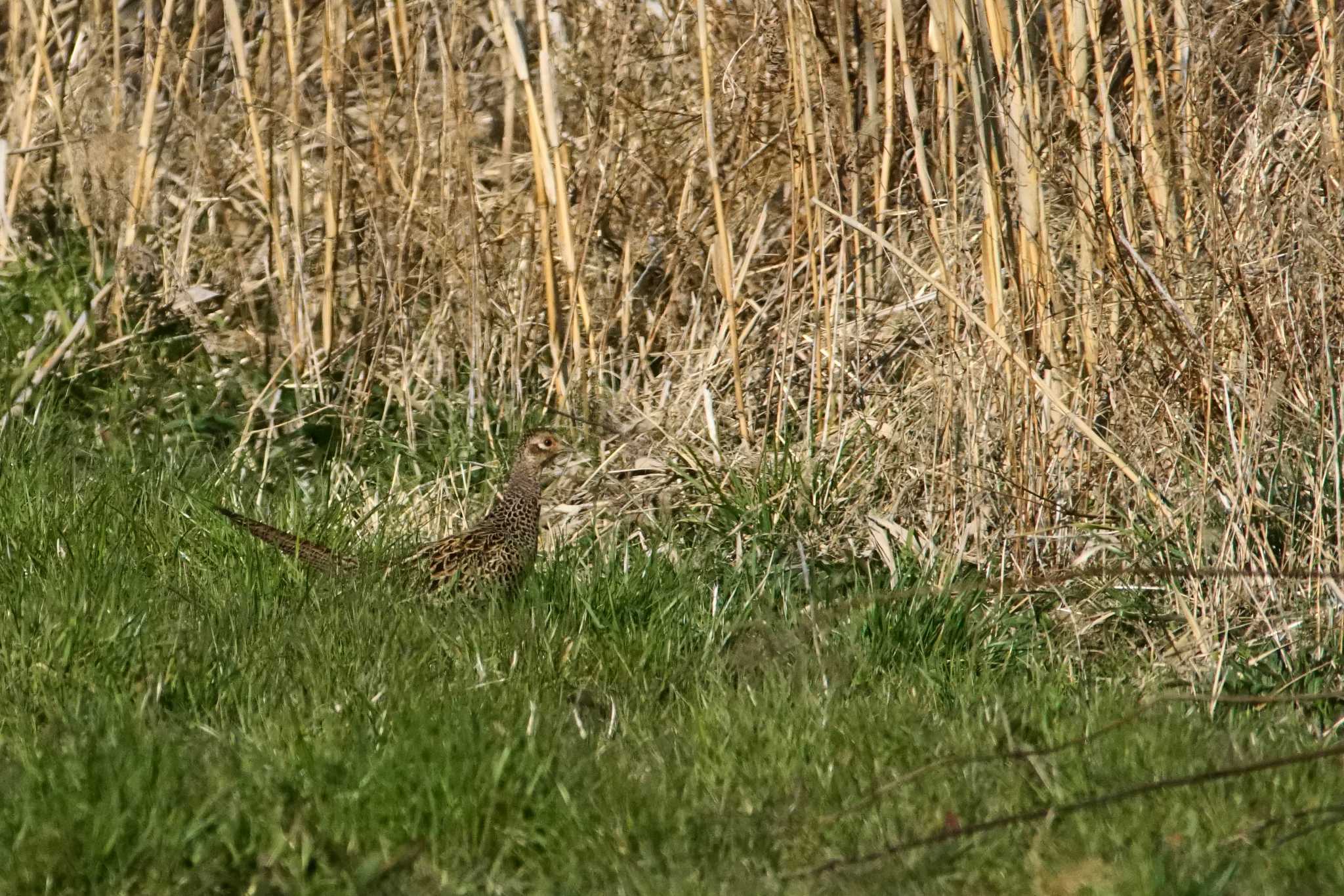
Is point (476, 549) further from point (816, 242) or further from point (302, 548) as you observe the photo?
point (816, 242)

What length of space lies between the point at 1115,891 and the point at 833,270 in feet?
11.0

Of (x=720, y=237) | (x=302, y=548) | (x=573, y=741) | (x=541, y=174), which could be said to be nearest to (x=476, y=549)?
(x=302, y=548)

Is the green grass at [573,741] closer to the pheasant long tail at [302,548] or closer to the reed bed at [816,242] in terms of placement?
the pheasant long tail at [302,548]

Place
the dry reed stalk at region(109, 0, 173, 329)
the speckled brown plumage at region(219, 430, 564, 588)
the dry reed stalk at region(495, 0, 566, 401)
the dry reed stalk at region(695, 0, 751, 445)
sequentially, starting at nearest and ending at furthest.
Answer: the speckled brown plumage at region(219, 430, 564, 588)
the dry reed stalk at region(695, 0, 751, 445)
the dry reed stalk at region(495, 0, 566, 401)
the dry reed stalk at region(109, 0, 173, 329)

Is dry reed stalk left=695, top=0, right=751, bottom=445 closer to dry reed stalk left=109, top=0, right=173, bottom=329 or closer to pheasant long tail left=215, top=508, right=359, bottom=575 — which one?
pheasant long tail left=215, top=508, right=359, bottom=575

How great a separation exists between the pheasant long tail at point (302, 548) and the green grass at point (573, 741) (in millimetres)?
52

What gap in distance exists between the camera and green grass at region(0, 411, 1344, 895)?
2934mm

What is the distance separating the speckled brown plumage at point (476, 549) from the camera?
4469 mm

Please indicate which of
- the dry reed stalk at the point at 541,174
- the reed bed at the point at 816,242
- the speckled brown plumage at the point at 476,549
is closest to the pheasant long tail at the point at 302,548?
the speckled brown plumage at the point at 476,549

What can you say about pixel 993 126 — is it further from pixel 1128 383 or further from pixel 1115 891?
pixel 1115 891

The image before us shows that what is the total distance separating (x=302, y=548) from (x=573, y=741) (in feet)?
4.67

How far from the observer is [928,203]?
15.6ft

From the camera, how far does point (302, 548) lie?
14.9 ft

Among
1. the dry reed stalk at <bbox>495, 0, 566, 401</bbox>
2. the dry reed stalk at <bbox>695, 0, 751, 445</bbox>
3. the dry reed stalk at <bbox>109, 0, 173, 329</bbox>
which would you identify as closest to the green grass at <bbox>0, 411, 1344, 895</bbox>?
the dry reed stalk at <bbox>695, 0, 751, 445</bbox>
